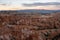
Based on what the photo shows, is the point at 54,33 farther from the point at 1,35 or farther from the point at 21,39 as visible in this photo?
the point at 1,35

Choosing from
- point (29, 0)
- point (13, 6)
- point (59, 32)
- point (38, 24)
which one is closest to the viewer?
point (59, 32)

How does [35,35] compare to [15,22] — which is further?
[15,22]

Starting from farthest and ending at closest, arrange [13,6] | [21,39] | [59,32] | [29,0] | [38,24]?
[29,0] → [13,6] → [38,24] → [59,32] → [21,39]

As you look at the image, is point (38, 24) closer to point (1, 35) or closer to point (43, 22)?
point (43, 22)

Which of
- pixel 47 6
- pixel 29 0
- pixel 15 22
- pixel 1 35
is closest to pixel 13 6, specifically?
pixel 29 0

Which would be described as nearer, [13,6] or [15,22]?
[15,22]

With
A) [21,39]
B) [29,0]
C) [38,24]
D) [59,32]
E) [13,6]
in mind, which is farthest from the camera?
[29,0]

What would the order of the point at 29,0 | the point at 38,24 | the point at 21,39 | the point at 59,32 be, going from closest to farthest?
the point at 21,39, the point at 59,32, the point at 38,24, the point at 29,0

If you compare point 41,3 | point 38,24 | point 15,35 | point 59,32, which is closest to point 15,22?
point 38,24
